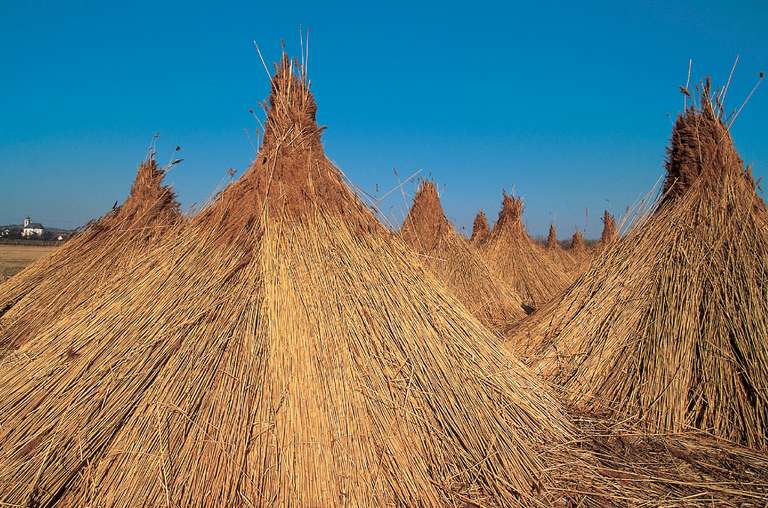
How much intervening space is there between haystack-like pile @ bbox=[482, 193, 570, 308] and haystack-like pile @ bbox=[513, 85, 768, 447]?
6.91 meters

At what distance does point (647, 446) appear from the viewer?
4.13m

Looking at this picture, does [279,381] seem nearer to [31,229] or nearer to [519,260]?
[519,260]

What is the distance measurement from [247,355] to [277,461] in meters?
0.66

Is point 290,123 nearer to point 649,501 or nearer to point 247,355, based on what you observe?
point 247,355

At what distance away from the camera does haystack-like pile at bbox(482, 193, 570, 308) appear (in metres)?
12.9

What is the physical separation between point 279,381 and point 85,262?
431cm

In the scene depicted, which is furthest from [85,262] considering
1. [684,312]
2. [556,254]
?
[556,254]

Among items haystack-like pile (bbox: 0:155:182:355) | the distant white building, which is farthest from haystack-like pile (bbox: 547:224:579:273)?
the distant white building

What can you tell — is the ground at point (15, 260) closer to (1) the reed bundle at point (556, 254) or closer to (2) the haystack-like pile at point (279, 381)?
(2) the haystack-like pile at point (279, 381)

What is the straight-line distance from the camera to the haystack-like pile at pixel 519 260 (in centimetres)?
1293

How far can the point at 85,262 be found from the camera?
606cm

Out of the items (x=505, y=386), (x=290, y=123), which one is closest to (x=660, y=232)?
(x=505, y=386)

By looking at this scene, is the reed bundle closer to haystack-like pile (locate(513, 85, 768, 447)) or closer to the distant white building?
haystack-like pile (locate(513, 85, 768, 447))

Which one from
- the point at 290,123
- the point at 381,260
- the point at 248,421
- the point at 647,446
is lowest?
the point at 248,421
